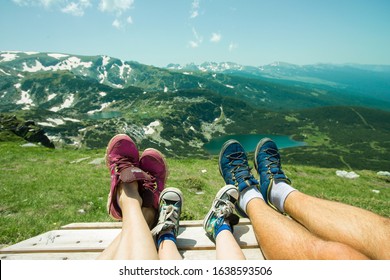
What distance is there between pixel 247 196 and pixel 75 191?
729 cm

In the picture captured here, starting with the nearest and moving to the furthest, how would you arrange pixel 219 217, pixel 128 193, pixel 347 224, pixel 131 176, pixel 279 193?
pixel 347 224, pixel 219 217, pixel 128 193, pixel 131 176, pixel 279 193

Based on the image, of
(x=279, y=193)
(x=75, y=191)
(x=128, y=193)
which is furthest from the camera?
(x=75, y=191)

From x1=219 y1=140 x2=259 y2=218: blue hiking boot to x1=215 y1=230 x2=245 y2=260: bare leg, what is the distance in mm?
1582

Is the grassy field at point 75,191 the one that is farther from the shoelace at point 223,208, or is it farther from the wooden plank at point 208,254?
the wooden plank at point 208,254

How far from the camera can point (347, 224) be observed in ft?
11.1

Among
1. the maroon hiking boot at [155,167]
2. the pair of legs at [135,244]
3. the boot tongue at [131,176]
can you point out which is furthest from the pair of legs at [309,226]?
the boot tongue at [131,176]

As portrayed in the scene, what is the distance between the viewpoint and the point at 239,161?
6.31 metres

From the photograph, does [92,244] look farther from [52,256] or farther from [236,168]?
[236,168]

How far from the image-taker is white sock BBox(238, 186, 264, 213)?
466 centimetres

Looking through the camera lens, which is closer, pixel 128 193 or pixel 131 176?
pixel 128 193

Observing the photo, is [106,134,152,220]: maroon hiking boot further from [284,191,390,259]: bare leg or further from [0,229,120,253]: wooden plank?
[284,191,390,259]: bare leg

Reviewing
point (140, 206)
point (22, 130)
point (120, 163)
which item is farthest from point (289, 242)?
point (22, 130)
